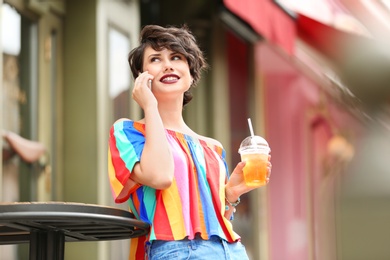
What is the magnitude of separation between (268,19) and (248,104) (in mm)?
1362

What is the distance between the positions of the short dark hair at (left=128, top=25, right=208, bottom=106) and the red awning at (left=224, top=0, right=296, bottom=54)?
14.2 feet

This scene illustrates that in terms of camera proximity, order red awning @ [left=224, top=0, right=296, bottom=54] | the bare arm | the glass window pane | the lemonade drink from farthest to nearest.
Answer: red awning @ [left=224, top=0, right=296, bottom=54], the glass window pane, the lemonade drink, the bare arm

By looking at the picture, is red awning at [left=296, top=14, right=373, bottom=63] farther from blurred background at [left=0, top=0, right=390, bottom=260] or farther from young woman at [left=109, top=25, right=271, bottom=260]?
young woman at [left=109, top=25, right=271, bottom=260]

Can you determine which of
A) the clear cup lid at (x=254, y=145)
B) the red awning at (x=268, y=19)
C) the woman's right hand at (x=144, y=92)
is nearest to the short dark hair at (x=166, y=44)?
the woman's right hand at (x=144, y=92)

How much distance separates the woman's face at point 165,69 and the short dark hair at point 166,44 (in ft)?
0.05

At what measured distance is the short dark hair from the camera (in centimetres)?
280

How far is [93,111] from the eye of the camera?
20.6ft

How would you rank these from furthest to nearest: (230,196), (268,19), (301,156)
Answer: (301,156) < (268,19) < (230,196)

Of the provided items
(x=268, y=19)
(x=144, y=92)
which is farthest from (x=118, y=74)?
(x=144, y=92)

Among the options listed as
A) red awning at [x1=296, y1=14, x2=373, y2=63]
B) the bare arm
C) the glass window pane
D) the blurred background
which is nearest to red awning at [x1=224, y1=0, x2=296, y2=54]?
the blurred background

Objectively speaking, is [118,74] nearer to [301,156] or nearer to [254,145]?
[254,145]

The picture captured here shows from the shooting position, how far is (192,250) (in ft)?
8.54

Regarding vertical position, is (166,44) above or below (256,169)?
above

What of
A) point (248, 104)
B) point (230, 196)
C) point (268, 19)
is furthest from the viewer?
point (248, 104)
